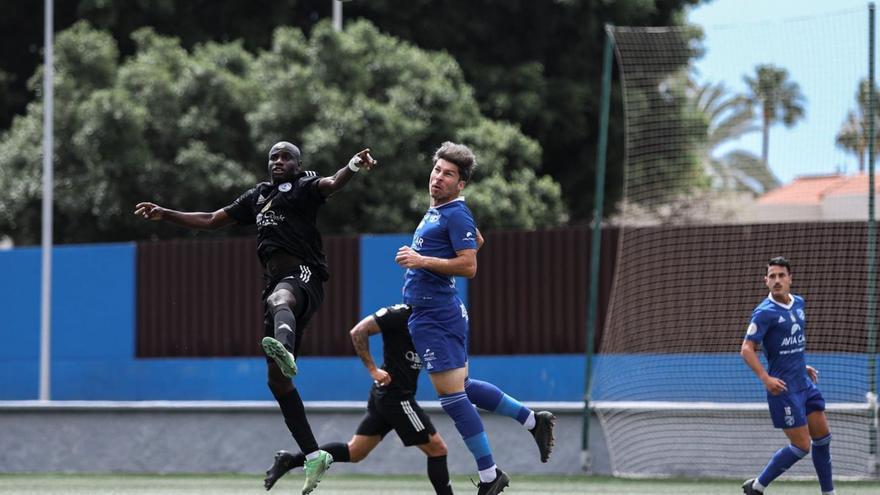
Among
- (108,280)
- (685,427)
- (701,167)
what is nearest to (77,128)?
(108,280)

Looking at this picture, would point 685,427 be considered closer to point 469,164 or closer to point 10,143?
point 469,164

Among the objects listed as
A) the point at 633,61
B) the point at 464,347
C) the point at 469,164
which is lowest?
the point at 464,347

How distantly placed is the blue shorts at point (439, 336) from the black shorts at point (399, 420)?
3.91 feet

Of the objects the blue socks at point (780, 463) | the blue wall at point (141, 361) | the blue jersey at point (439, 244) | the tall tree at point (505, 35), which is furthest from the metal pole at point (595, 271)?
the tall tree at point (505, 35)

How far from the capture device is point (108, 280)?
2219cm

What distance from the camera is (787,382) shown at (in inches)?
433

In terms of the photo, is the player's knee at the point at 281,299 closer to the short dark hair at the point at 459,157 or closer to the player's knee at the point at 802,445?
the short dark hair at the point at 459,157

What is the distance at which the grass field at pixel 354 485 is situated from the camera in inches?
494

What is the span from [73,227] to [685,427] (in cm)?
1571

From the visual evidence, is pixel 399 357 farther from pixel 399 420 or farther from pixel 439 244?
pixel 439 244

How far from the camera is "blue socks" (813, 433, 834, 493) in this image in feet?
35.7

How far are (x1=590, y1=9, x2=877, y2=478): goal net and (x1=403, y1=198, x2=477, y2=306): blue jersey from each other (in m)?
6.54

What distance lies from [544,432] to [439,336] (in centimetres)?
95

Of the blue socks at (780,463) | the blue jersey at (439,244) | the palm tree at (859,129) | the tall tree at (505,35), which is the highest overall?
the tall tree at (505,35)
